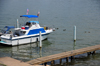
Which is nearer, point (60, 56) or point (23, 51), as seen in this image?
point (60, 56)

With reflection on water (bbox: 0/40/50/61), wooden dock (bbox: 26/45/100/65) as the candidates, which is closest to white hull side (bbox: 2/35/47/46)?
reflection on water (bbox: 0/40/50/61)

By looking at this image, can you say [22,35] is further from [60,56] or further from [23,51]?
[60,56]

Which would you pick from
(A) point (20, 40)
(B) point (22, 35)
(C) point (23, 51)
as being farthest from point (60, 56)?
(B) point (22, 35)

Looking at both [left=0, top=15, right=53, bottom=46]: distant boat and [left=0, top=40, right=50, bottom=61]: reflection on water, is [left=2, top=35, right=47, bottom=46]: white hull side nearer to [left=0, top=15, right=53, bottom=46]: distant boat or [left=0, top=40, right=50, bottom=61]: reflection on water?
[left=0, top=15, right=53, bottom=46]: distant boat

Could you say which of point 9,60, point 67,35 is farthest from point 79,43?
point 9,60

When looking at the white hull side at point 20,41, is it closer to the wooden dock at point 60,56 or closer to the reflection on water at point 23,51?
the reflection on water at point 23,51

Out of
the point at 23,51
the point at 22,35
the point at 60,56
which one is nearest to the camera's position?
the point at 60,56

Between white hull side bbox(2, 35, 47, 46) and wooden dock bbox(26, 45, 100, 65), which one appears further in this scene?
white hull side bbox(2, 35, 47, 46)

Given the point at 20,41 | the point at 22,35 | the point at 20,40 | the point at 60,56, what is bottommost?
the point at 60,56

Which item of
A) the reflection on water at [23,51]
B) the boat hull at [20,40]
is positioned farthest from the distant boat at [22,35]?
the reflection on water at [23,51]

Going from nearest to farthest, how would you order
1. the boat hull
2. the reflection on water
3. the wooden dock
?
1. the wooden dock
2. the reflection on water
3. the boat hull

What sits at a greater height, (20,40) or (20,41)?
(20,40)

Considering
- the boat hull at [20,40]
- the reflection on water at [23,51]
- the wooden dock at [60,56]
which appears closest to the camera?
the wooden dock at [60,56]

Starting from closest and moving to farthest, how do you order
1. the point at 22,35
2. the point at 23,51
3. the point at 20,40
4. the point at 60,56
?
the point at 60,56 → the point at 23,51 → the point at 20,40 → the point at 22,35
